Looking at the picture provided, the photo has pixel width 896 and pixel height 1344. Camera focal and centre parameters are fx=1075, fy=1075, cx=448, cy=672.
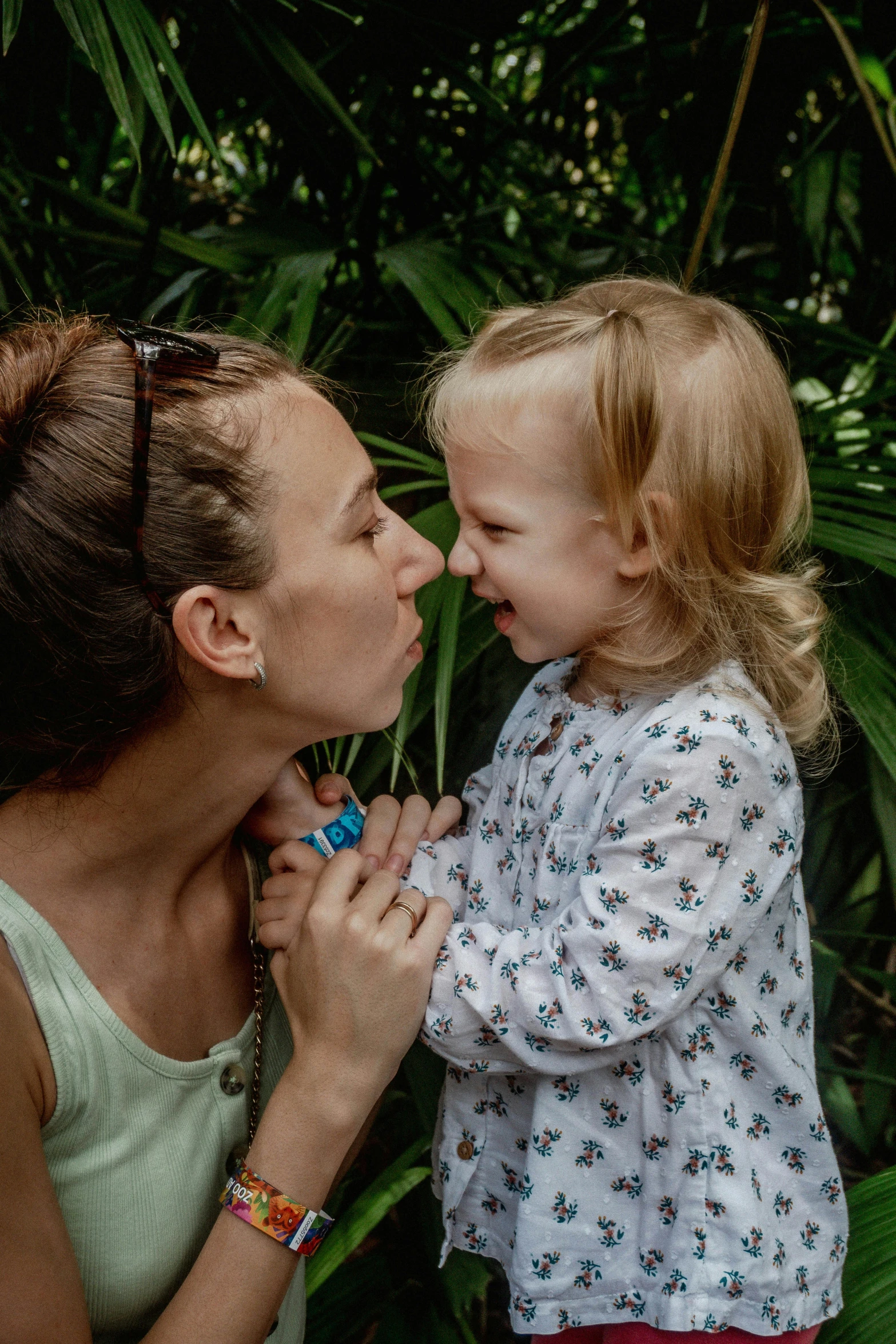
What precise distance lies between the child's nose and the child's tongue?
0.06m

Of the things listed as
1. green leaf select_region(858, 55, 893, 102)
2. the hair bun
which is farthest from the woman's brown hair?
green leaf select_region(858, 55, 893, 102)

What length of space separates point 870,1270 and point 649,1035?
43cm

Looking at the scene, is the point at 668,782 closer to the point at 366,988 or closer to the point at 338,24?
the point at 366,988

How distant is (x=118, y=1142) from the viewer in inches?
42.8

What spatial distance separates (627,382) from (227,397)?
16.9 inches

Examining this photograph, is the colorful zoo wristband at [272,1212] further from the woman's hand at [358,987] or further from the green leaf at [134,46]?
the green leaf at [134,46]

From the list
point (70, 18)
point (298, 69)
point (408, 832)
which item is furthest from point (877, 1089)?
point (70, 18)

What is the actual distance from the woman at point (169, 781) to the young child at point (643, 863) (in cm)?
13

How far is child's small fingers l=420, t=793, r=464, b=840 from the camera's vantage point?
4.52ft

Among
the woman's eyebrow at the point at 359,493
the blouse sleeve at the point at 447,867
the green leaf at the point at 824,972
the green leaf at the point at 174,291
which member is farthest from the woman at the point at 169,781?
the green leaf at the point at 824,972

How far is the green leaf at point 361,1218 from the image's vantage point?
1436 millimetres

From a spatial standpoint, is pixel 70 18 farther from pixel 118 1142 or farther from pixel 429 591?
pixel 118 1142

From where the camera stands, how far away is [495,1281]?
7.09ft

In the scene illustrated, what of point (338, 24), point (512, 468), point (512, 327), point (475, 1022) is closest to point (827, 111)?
point (338, 24)
